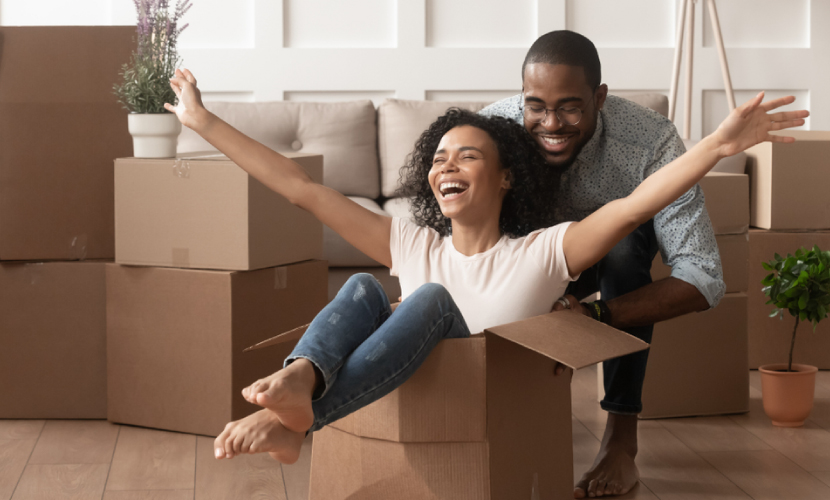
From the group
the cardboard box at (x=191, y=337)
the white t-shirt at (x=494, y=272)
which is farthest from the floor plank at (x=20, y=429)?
the white t-shirt at (x=494, y=272)

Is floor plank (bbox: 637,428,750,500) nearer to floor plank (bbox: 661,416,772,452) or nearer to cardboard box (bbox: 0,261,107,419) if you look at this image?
floor plank (bbox: 661,416,772,452)

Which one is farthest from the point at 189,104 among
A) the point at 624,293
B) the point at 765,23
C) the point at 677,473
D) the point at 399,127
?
the point at 765,23

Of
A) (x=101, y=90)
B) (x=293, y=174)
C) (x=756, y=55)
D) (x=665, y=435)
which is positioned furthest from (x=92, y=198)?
(x=756, y=55)

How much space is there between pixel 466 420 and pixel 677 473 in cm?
71

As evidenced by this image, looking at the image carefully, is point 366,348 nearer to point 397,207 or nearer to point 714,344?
point 714,344

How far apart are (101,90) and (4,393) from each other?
0.75m

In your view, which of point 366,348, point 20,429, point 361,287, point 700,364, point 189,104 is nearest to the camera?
point 366,348

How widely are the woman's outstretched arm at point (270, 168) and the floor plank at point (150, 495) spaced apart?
56 cm

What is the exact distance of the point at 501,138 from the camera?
5.10ft

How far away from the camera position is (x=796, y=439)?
74.1 inches

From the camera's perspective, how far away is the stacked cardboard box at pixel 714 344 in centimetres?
203

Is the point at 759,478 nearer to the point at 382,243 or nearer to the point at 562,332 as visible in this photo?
the point at 562,332

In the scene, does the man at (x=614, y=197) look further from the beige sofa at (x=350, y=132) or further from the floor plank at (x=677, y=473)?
the beige sofa at (x=350, y=132)

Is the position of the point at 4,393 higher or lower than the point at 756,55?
lower
